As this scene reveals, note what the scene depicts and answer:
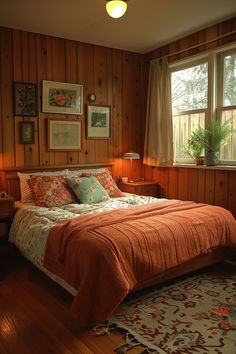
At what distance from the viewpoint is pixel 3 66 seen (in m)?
3.60

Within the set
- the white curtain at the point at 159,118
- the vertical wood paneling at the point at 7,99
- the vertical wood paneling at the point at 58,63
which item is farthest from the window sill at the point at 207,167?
the vertical wood paneling at the point at 7,99

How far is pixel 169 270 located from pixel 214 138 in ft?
6.19

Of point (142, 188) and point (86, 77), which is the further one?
point (142, 188)

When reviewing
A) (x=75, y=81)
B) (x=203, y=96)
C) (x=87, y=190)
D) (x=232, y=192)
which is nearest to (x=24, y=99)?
(x=75, y=81)

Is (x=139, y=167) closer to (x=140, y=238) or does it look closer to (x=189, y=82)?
(x=189, y=82)

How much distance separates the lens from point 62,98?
13.1ft

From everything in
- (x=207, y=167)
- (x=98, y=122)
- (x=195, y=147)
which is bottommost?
(x=207, y=167)

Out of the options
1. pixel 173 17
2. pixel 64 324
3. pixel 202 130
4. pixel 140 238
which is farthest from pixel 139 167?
pixel 64 324

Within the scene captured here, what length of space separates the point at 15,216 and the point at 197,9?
2877 millimetres

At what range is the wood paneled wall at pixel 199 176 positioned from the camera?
362 centimetres

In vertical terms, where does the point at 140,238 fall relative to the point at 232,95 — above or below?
below

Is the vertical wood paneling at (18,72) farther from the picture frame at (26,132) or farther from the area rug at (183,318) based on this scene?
the area rug at (183,318)

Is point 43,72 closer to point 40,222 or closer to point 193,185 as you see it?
point 40,222

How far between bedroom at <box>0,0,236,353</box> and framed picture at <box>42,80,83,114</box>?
73mm
